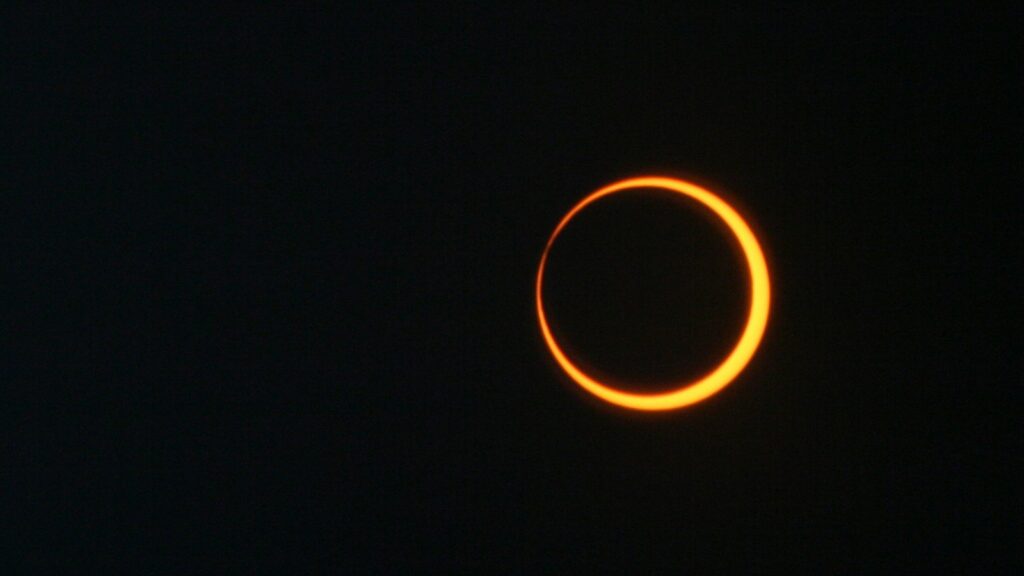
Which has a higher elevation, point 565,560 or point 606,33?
point 606,33

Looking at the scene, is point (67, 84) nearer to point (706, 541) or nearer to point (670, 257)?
point (670, 257)

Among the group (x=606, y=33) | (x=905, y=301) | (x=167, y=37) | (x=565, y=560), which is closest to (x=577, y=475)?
(x=565, y=560)

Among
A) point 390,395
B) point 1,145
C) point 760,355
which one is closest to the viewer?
point 760,355
